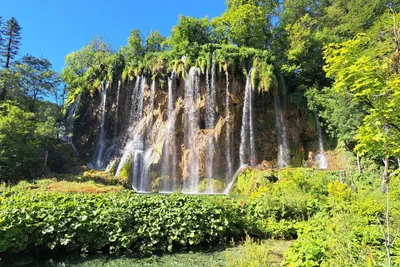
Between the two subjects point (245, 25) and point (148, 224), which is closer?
point (148, 224)

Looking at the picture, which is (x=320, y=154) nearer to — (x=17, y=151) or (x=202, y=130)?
(x=202, y=130)

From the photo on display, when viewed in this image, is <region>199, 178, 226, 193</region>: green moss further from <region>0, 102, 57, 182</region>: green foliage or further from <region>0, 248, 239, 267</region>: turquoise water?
<region>0, 248, 239, 267</region>: turquoise water

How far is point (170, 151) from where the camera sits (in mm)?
23203

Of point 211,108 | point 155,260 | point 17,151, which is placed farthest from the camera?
point 211,108

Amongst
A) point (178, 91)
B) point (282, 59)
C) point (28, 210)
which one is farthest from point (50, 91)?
point (28, 210)

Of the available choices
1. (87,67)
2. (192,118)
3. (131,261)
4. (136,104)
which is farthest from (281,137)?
(87,67)

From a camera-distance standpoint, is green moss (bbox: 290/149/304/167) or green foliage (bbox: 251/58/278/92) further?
green foliage (bbox: 251/58/278/92)

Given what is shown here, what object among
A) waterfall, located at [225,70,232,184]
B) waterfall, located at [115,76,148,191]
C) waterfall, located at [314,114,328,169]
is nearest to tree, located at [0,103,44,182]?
waterfall, located at [115,76,148,191]

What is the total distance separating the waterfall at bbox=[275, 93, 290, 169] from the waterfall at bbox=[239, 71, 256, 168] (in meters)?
2.42

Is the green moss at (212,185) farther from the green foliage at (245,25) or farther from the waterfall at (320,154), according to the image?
the green foliage at (245,25)

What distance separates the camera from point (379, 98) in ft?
17.1

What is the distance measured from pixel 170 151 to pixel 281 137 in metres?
9.72

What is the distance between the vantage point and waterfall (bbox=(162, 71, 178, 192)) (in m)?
22.3

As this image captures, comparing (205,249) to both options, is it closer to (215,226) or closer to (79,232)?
(215,226)
